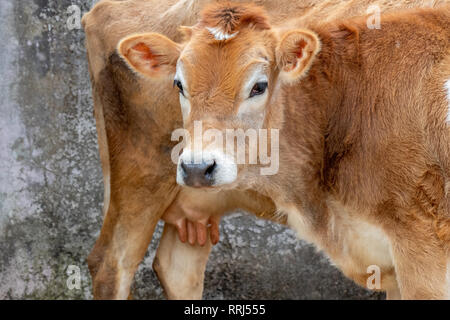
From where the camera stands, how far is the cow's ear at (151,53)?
486 centimetres

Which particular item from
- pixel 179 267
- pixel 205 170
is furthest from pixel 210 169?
pixel 179 267

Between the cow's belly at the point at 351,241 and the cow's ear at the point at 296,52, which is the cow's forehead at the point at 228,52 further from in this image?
the cow's belly at the point at 351,241

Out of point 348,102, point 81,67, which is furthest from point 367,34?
point 81,67

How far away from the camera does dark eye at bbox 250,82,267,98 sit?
4469 mm

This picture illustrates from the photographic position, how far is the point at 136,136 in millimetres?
5602

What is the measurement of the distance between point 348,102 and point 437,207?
0.85 metres

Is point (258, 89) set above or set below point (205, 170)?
above

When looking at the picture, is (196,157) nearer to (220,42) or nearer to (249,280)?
(220,42)

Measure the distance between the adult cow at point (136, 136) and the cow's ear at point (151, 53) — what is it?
24 cm

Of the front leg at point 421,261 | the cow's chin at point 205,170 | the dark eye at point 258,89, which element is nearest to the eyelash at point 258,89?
the dark eye at point 258,89

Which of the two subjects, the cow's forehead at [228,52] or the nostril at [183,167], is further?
the cow's forehead at [228,52]

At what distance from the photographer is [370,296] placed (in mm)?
7250

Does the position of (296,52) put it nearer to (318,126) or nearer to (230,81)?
(230,81)

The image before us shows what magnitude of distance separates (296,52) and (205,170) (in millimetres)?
923
